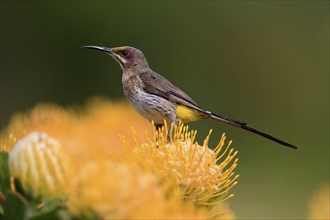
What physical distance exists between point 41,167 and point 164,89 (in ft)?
7.15

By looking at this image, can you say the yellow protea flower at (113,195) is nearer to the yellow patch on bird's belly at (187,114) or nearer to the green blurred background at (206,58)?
the yellow patch on bird's belly at (187,114)

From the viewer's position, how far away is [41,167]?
46.3 inches

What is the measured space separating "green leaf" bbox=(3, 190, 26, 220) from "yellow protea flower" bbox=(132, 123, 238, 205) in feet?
1.11

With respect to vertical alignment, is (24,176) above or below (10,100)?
below

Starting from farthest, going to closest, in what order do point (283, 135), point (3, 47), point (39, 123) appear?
point (3, 47), point (283, 135), point (39, 123)

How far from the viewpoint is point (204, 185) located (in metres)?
1.50

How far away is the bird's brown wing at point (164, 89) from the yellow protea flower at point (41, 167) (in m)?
1.93

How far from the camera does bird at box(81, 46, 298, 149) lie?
3.15 m

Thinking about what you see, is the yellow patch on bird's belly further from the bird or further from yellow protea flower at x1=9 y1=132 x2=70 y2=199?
yellow protea flower at x1=9 y1=132 x2=70 y2=199

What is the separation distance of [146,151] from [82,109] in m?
3.22

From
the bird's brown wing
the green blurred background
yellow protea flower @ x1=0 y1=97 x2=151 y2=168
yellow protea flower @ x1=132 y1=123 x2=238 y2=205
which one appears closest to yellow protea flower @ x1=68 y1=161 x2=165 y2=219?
yellow protea flower @ x1=132 y1=123 x2=238 y2=205

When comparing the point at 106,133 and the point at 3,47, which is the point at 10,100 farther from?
the point at 106,133

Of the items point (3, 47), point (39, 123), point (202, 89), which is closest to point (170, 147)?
point (39, 123)

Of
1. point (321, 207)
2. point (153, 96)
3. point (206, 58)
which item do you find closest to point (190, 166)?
point (321, 207)
